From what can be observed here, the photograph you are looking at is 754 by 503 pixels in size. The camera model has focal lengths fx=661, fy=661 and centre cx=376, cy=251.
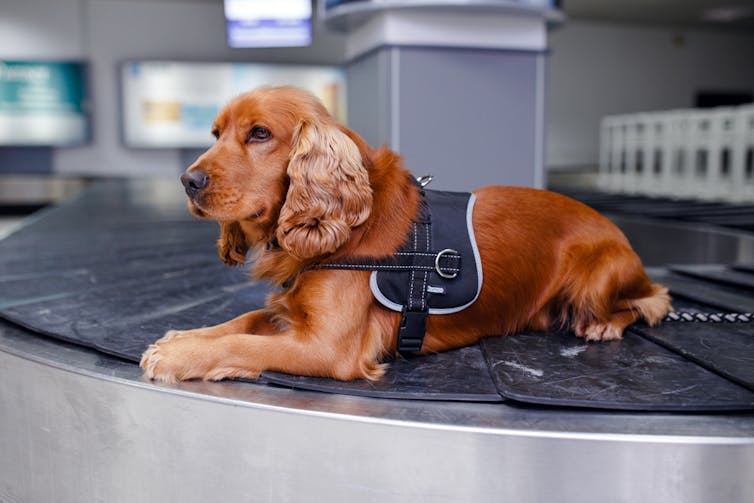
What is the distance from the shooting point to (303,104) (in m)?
1.63

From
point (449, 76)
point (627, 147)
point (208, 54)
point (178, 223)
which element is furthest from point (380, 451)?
point (208, 54)

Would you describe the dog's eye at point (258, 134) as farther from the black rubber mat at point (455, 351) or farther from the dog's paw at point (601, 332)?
the dog's paw at point (601, 332)

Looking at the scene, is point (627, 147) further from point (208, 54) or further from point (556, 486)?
point (556, 486)

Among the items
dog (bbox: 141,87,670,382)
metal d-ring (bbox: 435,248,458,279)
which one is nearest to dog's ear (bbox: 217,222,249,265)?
dog (bbox: 141,87,670,382)

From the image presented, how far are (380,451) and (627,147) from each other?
12071 mm

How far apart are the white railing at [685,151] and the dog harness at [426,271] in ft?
27.3

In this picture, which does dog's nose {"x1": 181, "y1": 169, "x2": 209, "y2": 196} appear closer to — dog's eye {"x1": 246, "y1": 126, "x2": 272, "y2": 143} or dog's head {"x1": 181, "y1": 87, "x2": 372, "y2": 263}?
dog's head {"x1": 181, "y1": 87, "x2": 372, "y2": 263}

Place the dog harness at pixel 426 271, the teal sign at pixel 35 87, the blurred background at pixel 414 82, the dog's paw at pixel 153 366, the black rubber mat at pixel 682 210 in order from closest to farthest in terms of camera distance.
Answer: the dog's paw at pixel 153 366 → the dog harness at pixel 426 271 → the blurred background at pixel 414 82 → the black rubber mat at pixel 682 210 → the teal sign at pixel 35 87

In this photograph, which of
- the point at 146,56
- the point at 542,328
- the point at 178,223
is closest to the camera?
the point at 542,328

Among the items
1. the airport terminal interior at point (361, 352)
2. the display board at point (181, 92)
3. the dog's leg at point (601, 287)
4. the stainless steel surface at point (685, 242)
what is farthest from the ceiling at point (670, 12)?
the dog's leg at point (601, 287)

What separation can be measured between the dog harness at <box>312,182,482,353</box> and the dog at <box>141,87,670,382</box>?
2cm

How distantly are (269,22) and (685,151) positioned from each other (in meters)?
6.96

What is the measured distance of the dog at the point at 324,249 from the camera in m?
1.56

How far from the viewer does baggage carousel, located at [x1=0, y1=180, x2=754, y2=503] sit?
129cm
